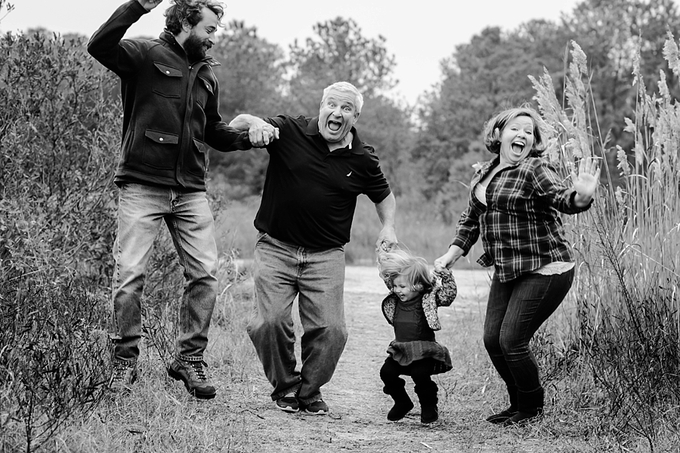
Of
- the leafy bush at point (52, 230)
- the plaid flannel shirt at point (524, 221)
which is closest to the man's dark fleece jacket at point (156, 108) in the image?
the leafy bush at point (52, 230)

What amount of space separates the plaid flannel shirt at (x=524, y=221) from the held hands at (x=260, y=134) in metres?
1.31

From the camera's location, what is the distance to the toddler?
4727mm

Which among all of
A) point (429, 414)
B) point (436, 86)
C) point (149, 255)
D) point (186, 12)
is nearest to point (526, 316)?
point (429, 414)

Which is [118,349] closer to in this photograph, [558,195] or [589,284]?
[558,195]

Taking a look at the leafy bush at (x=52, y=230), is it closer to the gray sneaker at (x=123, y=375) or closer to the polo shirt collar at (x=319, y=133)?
the gray sneaker at (x=123, y=375)

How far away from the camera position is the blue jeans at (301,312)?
500cm

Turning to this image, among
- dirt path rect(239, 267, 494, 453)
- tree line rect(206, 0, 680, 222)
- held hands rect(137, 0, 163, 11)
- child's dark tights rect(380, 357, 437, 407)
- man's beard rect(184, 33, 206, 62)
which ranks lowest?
dirt path rect(239, 267, 494, 453)

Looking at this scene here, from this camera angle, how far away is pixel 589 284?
544 cm

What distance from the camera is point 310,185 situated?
502cm

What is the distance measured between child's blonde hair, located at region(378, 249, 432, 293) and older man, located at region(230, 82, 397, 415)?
125 mm

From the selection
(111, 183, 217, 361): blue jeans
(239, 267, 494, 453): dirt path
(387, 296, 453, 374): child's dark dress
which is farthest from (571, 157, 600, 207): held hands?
(111, 183, 217, 361): blue jeans

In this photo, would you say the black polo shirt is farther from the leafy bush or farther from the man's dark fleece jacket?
the leafy bush

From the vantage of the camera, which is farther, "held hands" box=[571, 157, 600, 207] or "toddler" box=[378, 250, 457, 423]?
"toddler" box=[378, 250, 457, 423]

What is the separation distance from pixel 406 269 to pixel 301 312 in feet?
2.34
